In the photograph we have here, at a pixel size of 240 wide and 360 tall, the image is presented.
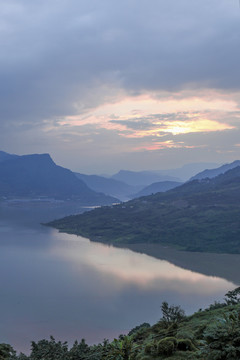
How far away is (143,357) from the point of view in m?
13.2

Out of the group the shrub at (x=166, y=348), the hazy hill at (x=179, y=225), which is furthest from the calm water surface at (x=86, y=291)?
the shrub at (x=166, y=348)

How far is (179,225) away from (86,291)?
96.2m

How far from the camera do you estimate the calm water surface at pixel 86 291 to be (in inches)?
2121

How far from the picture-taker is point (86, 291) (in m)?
72.4

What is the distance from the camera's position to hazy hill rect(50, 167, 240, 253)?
138 m

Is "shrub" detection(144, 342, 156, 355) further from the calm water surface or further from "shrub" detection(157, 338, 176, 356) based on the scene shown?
the calm water surface

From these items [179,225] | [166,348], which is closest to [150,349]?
[166,348]

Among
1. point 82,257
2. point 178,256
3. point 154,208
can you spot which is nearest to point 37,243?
point 82,257

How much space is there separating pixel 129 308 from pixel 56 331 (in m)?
16.2

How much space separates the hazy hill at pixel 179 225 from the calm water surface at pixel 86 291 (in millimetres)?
28678

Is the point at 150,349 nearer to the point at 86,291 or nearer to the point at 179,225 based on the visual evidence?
the point at 86,291

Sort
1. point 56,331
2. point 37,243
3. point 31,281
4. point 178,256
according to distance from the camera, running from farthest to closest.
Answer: point 37,243 → point 178,256 → point 31,281 → point 56,331

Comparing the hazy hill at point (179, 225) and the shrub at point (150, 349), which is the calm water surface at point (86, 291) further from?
the shrub at point (150, 349)

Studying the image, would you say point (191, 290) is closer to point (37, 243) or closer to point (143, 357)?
point (143, 357)
